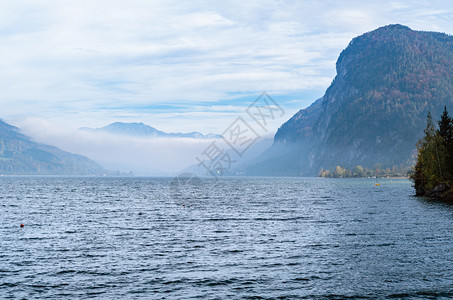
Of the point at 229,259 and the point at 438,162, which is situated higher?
the point at 438,162

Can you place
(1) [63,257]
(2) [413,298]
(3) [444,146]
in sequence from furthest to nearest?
1. (3) [444,146]
2. (1) [63,257]
3. (2) [413,298]

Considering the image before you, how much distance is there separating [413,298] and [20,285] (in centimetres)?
2944

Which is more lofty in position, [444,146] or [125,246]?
[444,146]

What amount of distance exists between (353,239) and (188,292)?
2948cm

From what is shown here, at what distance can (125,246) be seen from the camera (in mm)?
53656

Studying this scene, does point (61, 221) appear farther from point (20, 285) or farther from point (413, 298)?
point (413, 298)

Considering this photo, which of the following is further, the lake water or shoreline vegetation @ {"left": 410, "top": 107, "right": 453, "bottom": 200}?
shoreline vegetation @ {"left": 410, "top": 107, "right": 453, "bottom": 200}

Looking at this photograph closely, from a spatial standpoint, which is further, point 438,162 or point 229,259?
point 438,162

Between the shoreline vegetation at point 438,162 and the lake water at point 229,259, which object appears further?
the shoreline vegetation at point 438,162

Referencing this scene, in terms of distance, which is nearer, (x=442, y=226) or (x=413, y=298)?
(x=413, y=298)

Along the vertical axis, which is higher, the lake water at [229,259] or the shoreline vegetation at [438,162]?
the shoreline vegetation at [438,162]

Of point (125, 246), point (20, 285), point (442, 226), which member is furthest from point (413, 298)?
point (442, 226)

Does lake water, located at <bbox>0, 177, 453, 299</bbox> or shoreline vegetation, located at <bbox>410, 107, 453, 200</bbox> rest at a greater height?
shoreline vegetation, located at <bbox>410, 107, 453, 200</bbox>

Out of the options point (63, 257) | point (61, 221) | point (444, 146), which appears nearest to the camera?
point (63, 257)
